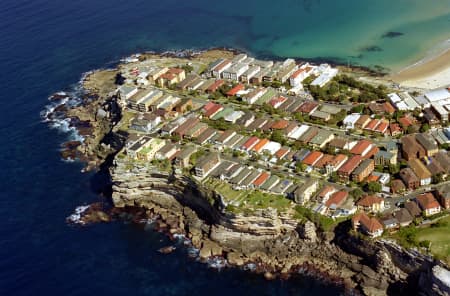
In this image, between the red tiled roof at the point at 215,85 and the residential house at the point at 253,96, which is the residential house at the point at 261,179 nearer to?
the residential house at the point at 253,96

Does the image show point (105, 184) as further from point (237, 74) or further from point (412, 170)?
point (412, 170)

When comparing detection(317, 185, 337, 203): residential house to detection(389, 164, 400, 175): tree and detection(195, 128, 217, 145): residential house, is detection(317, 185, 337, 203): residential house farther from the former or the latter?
detection(195, 128, 217, 145): residential house

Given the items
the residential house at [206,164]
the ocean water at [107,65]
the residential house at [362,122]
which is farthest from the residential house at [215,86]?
the residential house at [362,122]

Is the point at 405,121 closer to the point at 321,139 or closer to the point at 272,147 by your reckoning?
the point at 321,139

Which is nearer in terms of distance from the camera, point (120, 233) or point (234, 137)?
point (120, 233)

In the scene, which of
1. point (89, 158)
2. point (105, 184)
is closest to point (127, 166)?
point (105, 184)

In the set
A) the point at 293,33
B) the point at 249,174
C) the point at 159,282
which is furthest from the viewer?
the point at 293,33

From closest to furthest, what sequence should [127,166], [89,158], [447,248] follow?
[447,248] < [127,166] < [89,158]

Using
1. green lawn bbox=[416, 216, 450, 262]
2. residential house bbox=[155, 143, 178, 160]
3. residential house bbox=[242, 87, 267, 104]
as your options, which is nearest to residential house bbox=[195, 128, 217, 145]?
residential house bbox=[155, 143, 178, 160]
